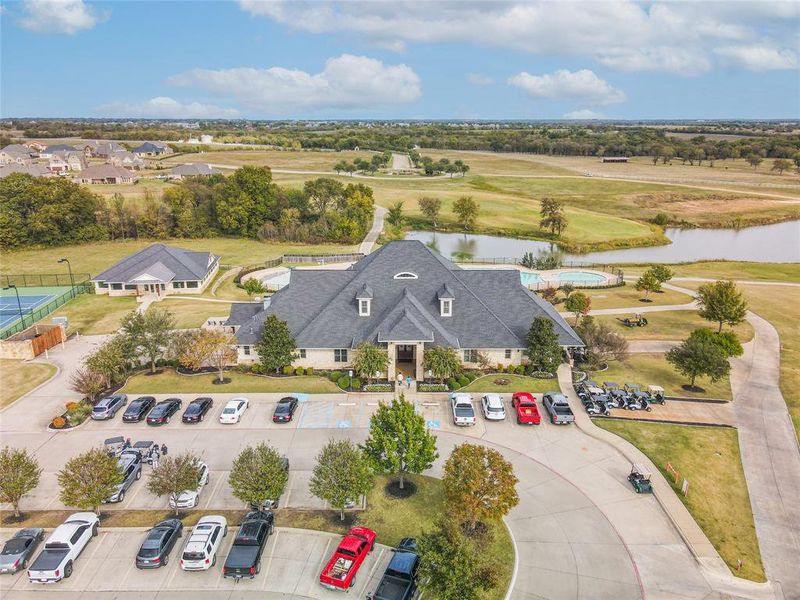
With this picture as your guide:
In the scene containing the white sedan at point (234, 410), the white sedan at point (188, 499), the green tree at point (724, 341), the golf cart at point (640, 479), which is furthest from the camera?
the green tree at point (724, 341)

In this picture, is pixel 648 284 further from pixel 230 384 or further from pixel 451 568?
pixel 451 568

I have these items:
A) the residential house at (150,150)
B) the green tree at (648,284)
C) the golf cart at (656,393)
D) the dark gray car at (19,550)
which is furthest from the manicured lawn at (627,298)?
the residential house at (150,150)

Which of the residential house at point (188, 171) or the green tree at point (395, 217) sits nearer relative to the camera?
the green tree at point (395, 217)

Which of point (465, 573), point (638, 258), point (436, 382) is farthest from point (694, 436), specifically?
point (638, 258)

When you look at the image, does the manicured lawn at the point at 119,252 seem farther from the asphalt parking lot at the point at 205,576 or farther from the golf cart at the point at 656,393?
the asphalt parking lot at the point at 205,576

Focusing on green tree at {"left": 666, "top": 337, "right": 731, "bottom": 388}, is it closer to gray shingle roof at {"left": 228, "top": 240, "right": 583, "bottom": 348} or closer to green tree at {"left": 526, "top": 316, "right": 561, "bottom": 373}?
gray shingle roof at {"left": 228, "top": 240, "right": 583, "bottom": 348}

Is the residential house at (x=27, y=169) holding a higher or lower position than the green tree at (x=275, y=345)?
higher
